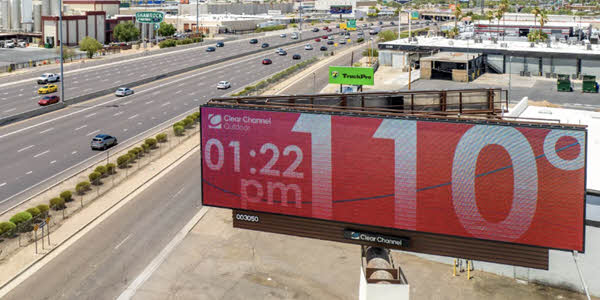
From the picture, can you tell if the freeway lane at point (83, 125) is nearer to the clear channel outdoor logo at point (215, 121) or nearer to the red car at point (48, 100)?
the red car at point (48, 100)

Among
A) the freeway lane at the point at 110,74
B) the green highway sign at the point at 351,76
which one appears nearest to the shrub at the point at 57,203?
the freeway lane at the point at 110,74

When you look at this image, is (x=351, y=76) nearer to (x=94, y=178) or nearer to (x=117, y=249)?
(x=94, y=178)

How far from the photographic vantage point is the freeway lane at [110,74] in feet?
253

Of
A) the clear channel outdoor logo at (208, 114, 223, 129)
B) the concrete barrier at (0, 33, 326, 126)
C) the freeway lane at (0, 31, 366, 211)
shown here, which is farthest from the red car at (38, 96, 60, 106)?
the clear channel outdoor logo at (208, 114, 223, 129)

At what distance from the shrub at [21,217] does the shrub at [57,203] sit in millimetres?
2698

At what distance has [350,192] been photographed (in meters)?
18.9

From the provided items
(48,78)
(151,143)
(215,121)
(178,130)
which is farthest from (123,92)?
(215,121)

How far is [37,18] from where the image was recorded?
171375mm

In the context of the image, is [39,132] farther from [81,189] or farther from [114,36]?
[114,36]

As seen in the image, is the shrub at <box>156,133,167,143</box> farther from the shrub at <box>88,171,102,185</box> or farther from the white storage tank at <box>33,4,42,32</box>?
the white storage tank at <box>33,4,42,32</box>

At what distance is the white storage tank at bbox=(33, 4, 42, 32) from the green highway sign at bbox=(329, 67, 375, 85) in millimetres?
125399

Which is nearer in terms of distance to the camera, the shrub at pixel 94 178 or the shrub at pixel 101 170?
the shrub at pixel 94 178

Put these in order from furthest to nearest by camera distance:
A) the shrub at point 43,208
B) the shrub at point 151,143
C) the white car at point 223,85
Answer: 1. the white car at point 223,85
2. the shrub at point 151,143
3. the shrub at point 43,208

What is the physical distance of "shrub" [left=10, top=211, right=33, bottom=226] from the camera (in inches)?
1329
